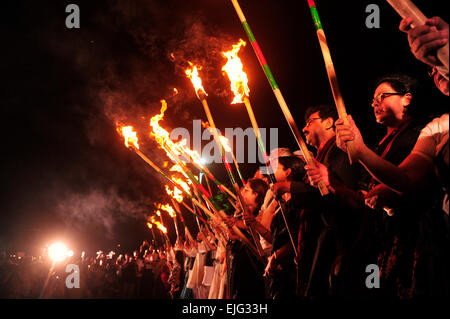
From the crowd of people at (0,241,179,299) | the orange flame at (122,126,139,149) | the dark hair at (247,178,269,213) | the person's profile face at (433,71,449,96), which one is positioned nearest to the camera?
the person's profile face at (433,71,449,96)

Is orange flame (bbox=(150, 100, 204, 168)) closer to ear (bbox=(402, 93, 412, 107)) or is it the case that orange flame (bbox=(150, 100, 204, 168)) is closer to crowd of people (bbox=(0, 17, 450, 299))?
crowd of people (bbox=(0, 17, 450, 299))

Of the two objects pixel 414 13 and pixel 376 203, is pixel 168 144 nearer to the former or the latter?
pixel 376 203

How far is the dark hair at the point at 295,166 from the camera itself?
164 inches

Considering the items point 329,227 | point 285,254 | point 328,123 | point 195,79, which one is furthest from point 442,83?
point 195,79

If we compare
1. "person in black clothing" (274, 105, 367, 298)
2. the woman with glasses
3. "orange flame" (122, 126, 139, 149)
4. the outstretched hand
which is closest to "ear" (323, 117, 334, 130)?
"person in black clothing" (274, 105, 367, 298)

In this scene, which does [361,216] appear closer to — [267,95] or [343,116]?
[343,116]

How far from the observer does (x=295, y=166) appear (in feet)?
13.8

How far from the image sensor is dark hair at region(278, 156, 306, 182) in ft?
13.6

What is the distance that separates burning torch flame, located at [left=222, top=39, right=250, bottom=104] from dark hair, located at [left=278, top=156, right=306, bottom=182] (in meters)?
1.04

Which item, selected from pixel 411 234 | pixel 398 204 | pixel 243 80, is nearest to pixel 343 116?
pixel 398 204

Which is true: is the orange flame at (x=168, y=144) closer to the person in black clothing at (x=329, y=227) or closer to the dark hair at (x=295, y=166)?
the dark hair at (x=295, y=166)

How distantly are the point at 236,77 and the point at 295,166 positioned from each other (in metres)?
1.46
